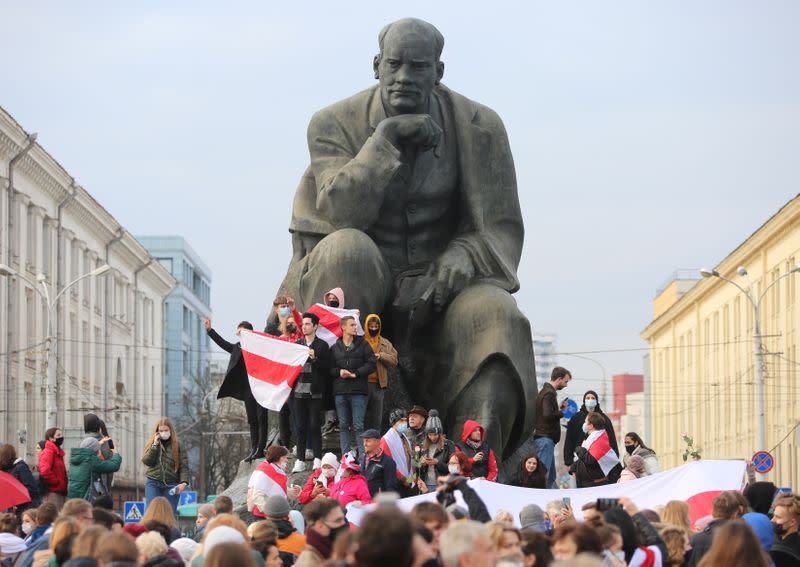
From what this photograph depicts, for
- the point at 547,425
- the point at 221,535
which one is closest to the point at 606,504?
the point at 221,535

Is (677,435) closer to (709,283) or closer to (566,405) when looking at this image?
(709,283)

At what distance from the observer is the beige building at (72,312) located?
52.8m

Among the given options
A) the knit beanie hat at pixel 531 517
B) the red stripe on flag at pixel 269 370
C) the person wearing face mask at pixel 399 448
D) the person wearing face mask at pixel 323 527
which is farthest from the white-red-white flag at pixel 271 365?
the person wearing face mask at pixel 323 527

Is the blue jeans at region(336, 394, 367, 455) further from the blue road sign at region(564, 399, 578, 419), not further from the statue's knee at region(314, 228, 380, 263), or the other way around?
the blue road sign at region(564, 399, 578, 419)

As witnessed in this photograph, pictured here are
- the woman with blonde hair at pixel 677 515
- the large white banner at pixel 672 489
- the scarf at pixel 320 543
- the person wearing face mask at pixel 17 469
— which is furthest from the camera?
the person wearing face mask at pixel 17 469

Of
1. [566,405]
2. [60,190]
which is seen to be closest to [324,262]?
[566,405]

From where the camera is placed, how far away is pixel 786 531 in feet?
35.7

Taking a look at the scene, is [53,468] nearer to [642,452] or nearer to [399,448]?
[399,448]

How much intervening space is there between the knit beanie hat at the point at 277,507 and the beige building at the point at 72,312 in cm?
2246

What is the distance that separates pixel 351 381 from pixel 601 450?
239 cm

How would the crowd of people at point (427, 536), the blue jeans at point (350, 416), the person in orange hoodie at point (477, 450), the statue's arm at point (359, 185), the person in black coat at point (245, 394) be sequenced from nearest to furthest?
the crowd of people at point (427, 536), the person in orange hoodie at point (477, 450), the statue's arm at point (359, 185), the blue jeans at point (350, 416), the person in black coat at point (245, 394)

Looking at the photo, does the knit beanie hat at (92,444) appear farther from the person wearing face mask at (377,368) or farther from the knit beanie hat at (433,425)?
the knit beanie hat at (433,425)

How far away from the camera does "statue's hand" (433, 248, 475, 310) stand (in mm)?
13547

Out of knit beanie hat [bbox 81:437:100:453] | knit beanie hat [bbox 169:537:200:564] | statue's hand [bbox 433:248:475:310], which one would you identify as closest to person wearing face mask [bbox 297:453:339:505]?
statue's hand [bbox 433:248:475:310]
